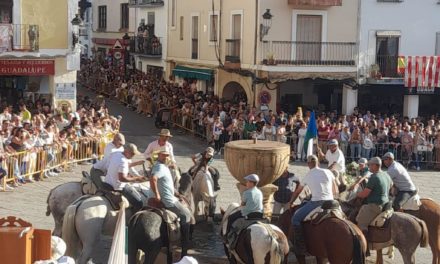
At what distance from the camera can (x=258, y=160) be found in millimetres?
14625

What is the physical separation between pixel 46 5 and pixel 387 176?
17.5m

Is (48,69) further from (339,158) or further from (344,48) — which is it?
(339,158)

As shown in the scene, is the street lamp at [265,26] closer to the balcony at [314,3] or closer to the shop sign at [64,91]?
the balcony at [314,3]

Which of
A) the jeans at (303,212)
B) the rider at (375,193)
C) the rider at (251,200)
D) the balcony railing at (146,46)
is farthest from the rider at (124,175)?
the balcony railing at (146,46)

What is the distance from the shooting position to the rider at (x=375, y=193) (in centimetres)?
1329

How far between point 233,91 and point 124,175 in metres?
22.3

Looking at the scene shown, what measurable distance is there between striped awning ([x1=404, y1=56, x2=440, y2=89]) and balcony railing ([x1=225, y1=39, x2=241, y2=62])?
7.05 metres

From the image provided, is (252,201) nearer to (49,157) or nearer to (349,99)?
(49,157)

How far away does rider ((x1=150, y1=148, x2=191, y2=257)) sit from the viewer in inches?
498

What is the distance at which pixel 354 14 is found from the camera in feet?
103

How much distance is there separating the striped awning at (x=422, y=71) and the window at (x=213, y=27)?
8.89m

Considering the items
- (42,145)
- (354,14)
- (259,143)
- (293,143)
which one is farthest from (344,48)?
(259,143)

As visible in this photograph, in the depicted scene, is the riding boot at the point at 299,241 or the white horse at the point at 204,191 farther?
the white horse at the point at 204,191

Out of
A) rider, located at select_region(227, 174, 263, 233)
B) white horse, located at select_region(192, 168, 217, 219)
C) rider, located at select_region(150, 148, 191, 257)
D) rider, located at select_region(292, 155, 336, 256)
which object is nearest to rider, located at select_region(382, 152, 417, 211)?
rider, located at select_region(292, 155, 336, 256)
